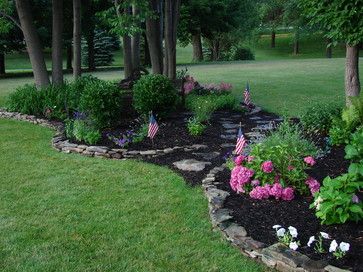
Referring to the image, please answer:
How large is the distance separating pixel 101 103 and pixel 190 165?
2620 millimetres

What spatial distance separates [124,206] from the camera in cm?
477

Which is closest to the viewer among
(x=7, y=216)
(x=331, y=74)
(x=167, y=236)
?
(x=167, y=236)

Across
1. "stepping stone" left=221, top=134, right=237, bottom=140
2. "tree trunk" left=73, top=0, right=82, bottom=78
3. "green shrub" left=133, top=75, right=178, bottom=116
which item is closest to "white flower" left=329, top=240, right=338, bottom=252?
"stepping stone" left=221, top=134, right=237, bottom=140

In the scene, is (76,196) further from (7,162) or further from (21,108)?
(21,108)

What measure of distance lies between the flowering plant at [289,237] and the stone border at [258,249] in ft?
0.16

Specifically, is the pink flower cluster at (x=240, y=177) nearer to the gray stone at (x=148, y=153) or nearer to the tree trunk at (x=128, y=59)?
the gray stone at (x=148, y=153)

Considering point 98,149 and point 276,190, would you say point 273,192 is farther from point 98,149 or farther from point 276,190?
point 98,149

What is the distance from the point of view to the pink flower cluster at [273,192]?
4.48m

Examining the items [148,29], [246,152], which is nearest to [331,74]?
[148,29]

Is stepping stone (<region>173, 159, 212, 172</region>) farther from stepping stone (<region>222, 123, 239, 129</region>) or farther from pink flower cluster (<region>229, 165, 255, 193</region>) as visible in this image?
stepping stone (<region>222, 123, 239, 129</region>)

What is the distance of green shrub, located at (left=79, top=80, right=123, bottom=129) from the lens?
8008 mm

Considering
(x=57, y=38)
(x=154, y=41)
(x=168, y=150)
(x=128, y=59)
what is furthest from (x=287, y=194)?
(x=128, y=59)

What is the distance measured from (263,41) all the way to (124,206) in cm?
5487

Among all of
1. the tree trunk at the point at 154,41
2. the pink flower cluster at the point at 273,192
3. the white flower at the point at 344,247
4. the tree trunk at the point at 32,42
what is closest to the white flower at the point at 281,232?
the white flower at the point at 344,247
